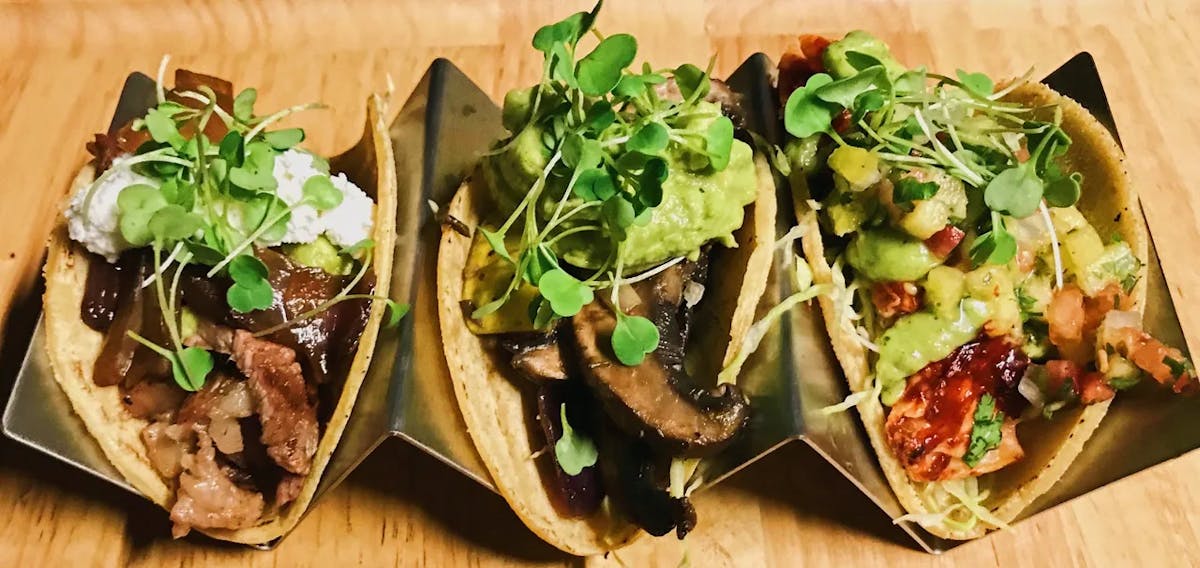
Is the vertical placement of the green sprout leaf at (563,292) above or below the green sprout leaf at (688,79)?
below

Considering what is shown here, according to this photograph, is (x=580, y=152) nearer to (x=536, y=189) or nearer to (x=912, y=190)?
(x=536, y=189)

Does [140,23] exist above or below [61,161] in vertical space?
above

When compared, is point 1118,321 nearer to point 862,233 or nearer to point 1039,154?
point 1039,154

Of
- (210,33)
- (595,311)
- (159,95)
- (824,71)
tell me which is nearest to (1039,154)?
(824,71)

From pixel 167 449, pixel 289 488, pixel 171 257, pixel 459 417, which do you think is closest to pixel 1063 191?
pixel 459 417

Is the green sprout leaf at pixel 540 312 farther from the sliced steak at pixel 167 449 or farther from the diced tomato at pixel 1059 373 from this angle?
the diced tomato at pixel 1059 373

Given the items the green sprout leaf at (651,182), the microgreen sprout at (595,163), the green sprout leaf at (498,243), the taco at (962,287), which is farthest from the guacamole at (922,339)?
the green sprout leaf at (498,243)
